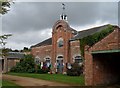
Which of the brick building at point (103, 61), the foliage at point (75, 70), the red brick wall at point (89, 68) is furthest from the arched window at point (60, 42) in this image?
the red brick wall at point (89, 68)

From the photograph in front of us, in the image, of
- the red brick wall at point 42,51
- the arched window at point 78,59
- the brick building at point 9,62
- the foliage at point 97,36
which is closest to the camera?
the foliage at point 97,36

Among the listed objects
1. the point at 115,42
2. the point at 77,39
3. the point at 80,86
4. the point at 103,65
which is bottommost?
the point at 80,86

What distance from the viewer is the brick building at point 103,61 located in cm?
1958

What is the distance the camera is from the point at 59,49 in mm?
42375

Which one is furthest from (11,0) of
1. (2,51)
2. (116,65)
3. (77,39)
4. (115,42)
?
(77,39)

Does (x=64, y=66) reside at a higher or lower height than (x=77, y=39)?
lower

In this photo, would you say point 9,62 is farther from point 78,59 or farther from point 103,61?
point 103,61

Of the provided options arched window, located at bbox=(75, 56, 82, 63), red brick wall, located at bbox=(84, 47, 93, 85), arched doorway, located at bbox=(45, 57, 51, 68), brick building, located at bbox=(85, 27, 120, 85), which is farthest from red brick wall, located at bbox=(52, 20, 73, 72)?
red brick wall, located at bbox=(84, 47, 93, 85)

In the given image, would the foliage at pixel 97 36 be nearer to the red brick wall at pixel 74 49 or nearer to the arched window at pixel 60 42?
the red brick wall at pixel 74 49

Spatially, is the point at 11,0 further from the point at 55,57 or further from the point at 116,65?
the point at 55,57

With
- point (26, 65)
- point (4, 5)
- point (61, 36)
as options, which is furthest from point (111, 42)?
point (26, 65)

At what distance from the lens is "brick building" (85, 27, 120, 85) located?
64.2 feet

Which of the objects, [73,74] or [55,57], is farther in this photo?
[55,57]

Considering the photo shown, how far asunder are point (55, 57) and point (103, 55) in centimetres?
2088
